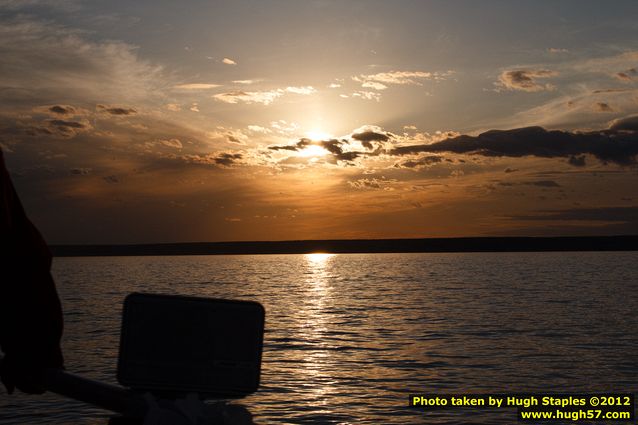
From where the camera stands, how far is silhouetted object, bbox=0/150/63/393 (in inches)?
91.3

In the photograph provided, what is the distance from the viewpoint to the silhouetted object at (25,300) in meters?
2.32

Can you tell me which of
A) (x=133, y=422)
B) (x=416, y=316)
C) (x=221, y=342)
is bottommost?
(x=416, y=316)

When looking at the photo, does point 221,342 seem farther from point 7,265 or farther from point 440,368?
point 440,368

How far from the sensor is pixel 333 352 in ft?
119

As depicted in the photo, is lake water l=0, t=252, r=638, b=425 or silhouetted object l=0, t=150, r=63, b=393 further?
lake water l=0, t=252, r=638, b=425

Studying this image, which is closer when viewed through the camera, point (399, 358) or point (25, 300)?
point (25, 300)

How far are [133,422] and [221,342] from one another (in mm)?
455

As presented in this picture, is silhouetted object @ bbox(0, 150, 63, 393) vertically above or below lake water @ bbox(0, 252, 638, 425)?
above

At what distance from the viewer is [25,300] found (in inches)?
92.0

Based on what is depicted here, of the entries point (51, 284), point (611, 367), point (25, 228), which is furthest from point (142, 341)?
point (611, 367)

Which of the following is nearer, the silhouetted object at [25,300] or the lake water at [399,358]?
the silhouetted object at [25,300]

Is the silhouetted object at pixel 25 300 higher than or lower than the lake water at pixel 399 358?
higher

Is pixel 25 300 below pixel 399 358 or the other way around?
the other way around

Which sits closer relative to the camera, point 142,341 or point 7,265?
point 7,265
